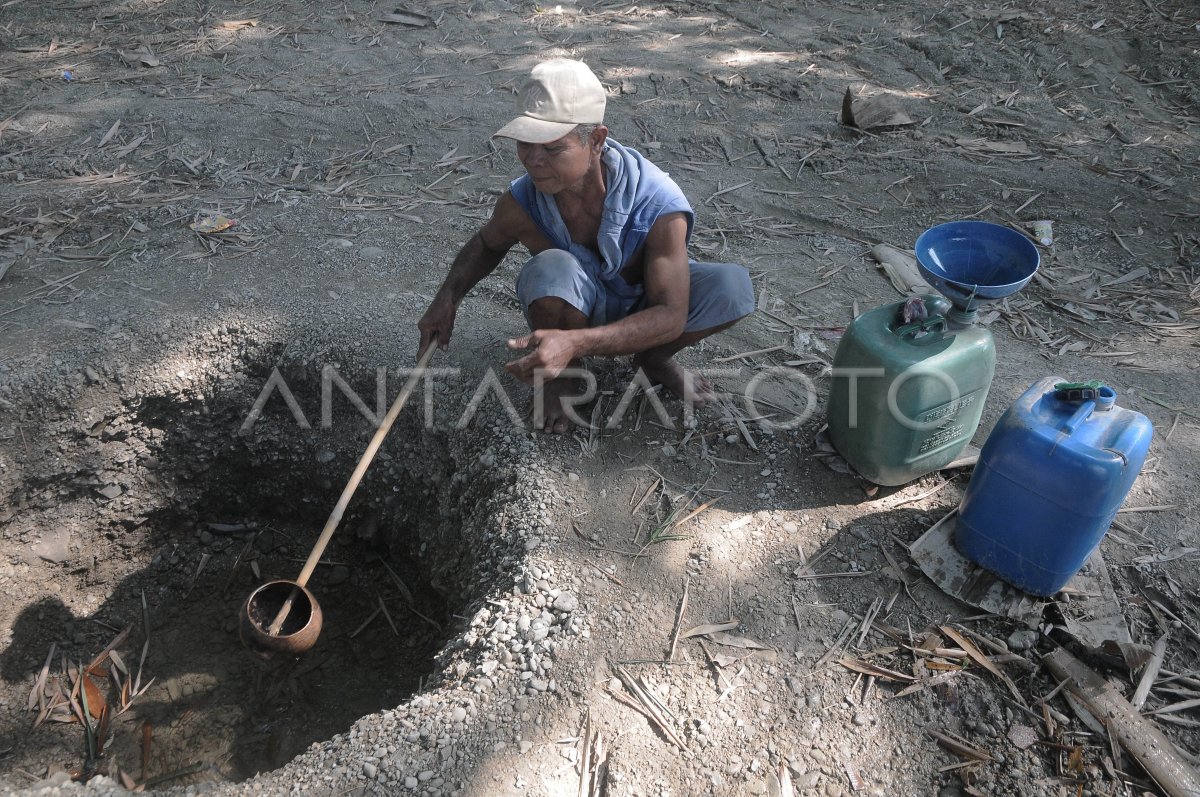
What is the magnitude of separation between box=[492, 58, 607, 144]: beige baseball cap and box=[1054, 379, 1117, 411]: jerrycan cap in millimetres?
1513

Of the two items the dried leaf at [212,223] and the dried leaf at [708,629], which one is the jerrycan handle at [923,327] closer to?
the dried leaf at [708,629]

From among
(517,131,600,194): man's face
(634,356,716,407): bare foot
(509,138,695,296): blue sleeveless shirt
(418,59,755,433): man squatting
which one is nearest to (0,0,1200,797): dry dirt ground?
(634,356,716,407): bare foot

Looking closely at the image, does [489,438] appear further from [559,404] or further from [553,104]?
[553,104]

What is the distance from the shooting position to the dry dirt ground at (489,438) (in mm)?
2256

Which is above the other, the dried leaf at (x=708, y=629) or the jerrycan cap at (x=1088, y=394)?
the jerrycan cap at (x=1088, y=394)

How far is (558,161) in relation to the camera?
2520 mm

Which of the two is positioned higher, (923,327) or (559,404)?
(923,327)

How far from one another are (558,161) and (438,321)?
763mm

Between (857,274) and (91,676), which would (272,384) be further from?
(857,274)

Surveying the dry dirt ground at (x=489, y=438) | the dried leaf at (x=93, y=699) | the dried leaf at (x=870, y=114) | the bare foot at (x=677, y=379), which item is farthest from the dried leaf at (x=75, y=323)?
the dried leaf at (x=870, y=114)

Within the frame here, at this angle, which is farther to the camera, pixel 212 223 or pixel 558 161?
pixel 212 223

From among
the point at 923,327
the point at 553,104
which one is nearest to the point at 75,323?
the point at 553,104

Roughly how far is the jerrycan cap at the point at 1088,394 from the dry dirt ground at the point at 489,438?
664 mm

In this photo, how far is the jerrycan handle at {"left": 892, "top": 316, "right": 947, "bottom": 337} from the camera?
2.47 m
